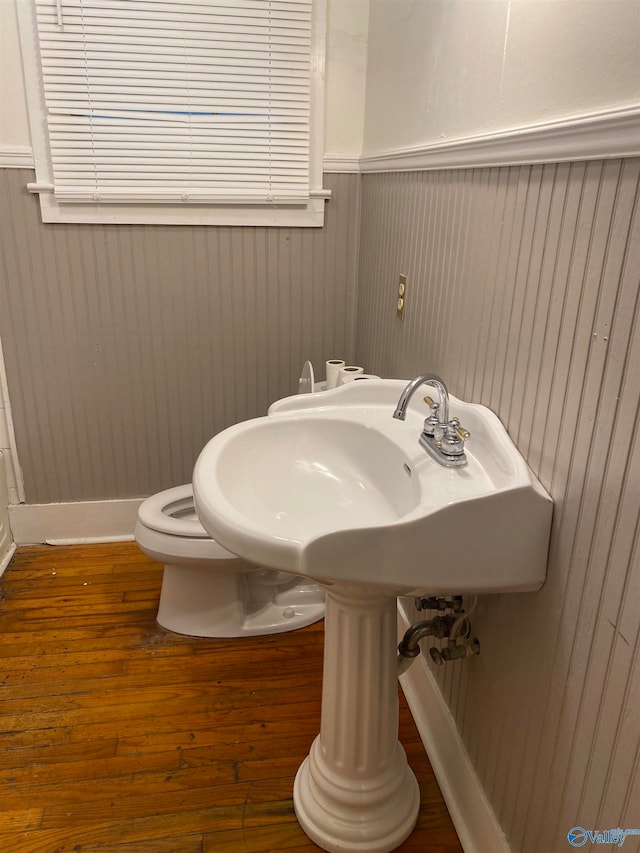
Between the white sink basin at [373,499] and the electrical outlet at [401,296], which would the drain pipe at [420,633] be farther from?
the electrical outlet at [401,296]

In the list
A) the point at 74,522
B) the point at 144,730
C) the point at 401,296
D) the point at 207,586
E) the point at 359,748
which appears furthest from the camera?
the point at 74,522

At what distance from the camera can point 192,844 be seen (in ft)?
4.47

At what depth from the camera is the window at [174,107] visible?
1.97 m

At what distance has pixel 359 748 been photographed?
1.35 m

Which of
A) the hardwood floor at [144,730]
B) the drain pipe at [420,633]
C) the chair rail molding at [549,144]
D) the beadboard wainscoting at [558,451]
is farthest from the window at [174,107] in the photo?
the drain pipe at [420,633]

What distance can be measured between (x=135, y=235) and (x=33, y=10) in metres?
0.69

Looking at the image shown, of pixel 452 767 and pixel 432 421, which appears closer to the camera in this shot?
pixel 432 421

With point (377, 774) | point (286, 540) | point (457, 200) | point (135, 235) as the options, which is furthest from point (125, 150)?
point (377, 774)

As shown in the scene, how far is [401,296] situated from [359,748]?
1.15 meters

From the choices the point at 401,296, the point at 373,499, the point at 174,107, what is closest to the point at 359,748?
the point at 373,499

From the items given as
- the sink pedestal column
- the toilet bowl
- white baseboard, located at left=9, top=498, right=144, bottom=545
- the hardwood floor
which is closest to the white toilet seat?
the toilet bowl

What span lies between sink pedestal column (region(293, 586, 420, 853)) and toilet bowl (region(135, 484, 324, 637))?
58 cm

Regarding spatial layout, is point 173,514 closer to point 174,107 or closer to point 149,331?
point 149,331

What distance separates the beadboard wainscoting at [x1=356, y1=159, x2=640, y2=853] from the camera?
848 mm
